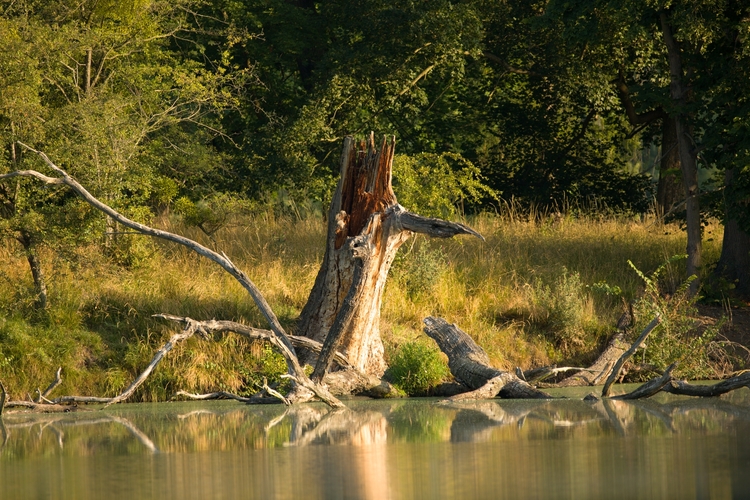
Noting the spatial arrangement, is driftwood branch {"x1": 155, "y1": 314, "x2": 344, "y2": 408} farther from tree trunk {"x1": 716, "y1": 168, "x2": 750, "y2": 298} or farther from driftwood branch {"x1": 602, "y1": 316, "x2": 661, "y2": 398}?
tree trunk {"x1": 716, "y1": 168, "x2": 750, "y2": 298}

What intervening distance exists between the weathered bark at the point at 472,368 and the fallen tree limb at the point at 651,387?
96 cm

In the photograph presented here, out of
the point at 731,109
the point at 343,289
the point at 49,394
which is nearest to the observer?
the point at 49,394

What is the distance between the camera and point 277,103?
2672cm

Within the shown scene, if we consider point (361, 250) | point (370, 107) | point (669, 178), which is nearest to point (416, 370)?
point (361, 250)

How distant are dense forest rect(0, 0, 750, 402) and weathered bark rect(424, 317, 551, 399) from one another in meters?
4.31

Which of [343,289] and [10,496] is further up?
[343,289]

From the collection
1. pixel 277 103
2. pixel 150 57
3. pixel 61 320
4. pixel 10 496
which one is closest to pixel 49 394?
pixel 61 320

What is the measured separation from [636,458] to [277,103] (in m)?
19.5

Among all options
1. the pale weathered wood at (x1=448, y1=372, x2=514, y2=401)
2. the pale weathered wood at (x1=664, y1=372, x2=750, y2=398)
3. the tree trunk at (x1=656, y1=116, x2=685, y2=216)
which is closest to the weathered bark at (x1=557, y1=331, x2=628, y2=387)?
the pale weathered wood at (x1=448, y1=372, x2=514, y2=401)

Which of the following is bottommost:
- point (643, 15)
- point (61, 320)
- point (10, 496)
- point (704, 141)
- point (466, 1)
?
point (10, 496)

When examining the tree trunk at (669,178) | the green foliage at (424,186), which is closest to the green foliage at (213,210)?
the green foliage at (424,186)

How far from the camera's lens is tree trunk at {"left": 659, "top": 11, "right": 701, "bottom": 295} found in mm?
18266

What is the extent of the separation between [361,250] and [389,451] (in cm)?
443

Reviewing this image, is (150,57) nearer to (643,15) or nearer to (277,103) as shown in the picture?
(277,103)
